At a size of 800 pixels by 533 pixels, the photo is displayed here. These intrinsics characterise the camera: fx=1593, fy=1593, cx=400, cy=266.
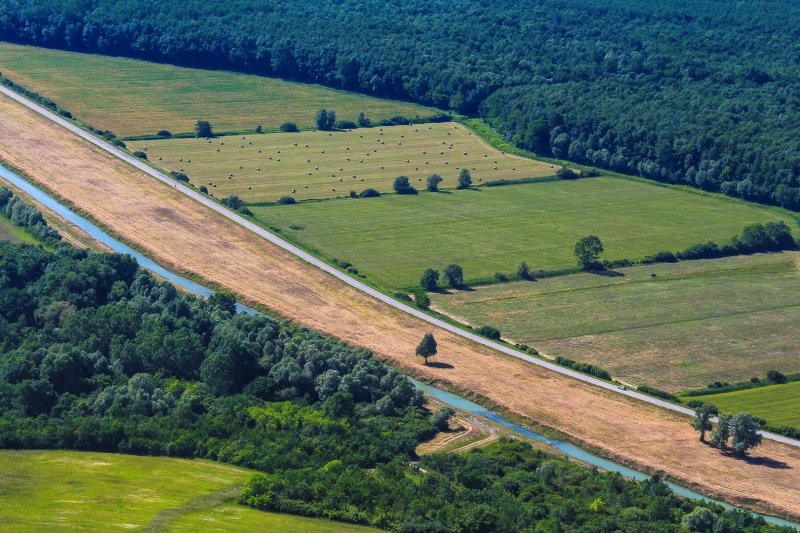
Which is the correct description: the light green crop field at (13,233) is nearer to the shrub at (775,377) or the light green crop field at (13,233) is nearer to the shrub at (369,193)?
the shrub at (369,193)

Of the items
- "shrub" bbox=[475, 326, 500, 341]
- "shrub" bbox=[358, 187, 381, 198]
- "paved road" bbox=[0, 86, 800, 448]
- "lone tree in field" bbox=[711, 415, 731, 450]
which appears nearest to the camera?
"lone tree in field" bbox=[711, 415, 731, 450]

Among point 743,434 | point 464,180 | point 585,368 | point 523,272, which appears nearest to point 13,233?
point 523,272

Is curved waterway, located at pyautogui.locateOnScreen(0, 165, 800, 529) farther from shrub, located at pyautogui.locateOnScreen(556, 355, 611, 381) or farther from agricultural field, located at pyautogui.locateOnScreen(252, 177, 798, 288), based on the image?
agricultural field, located at pyautogui.locateOnScreen(252, 177, 798, 288)

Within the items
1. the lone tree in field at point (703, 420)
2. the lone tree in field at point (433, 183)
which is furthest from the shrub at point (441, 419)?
the lone tree in field at point (433, 183)

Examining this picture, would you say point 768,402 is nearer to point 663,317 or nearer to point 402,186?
point 663,317

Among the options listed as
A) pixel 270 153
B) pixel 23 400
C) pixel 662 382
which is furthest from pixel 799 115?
pixel 23 400

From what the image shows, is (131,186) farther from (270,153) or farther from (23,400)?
(23,400)

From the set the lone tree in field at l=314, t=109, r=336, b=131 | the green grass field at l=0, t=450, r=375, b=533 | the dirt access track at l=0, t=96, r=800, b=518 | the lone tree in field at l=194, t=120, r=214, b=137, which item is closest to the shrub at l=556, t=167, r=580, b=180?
the lone tree in field at l=314, t=109, r=336, b=131
